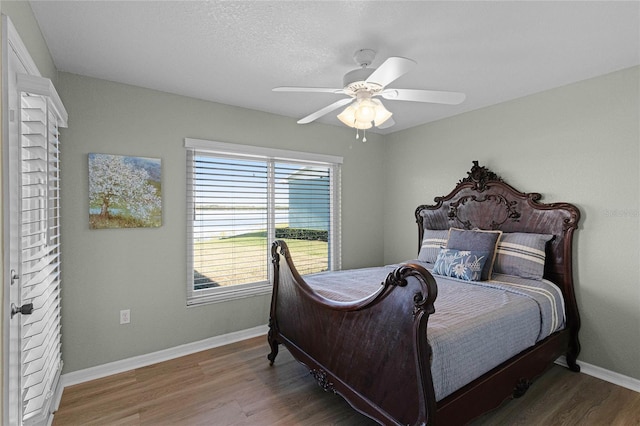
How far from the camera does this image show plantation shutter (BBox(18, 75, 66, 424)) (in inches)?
56.7

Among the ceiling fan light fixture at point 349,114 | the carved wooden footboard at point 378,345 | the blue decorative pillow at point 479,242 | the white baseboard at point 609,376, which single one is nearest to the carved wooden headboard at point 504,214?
the blue decorative pillow at point 479,242

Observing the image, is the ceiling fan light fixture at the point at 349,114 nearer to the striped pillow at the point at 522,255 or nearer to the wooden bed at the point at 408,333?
the wooden bed at the point at 408,333

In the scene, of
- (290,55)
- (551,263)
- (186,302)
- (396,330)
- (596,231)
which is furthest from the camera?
(186,302)

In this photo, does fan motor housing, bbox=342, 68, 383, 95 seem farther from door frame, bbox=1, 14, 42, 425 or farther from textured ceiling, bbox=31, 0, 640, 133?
door frame, bbox=1, 14, 42, 425

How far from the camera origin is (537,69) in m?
2.44

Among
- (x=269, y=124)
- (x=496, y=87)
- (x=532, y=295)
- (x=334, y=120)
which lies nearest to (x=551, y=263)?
(x=532, y=295)

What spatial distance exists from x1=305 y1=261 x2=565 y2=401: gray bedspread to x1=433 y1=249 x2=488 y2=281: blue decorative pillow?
0.23ft

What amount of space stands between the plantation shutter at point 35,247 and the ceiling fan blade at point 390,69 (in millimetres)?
1580

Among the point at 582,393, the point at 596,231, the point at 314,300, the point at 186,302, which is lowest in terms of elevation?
the point at 582,393

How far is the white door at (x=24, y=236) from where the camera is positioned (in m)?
1.26

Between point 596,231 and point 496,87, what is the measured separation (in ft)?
4.74

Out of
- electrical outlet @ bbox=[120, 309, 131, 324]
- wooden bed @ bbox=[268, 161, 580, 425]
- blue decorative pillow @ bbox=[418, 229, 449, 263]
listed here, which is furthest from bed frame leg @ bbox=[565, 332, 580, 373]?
electrical outlet @ bbox=[120, 309, 131, 324]

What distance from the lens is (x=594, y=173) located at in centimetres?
259

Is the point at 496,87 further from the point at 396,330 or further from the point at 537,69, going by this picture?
the point at 396,330
